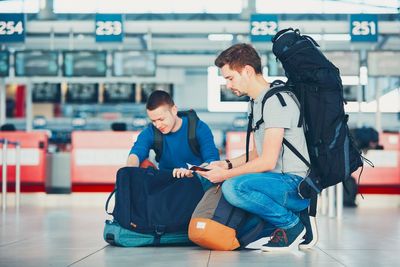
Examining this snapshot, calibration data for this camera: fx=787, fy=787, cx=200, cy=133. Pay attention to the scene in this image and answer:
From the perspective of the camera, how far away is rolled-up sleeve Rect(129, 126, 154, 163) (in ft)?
16.0

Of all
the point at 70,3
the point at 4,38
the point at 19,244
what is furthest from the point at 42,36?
the point at 19,244

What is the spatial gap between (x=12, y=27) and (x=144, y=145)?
11076 mm

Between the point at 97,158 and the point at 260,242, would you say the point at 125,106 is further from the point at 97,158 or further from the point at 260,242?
the point at 260,242

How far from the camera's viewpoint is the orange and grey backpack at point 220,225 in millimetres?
4145

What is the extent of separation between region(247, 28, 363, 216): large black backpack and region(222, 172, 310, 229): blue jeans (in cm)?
10

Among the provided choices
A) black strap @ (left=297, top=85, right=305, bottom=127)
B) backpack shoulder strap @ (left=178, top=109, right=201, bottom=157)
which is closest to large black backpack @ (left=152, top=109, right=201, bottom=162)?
backpack shoulder strap @ (left=178, top=109, right=201, bottom=157)

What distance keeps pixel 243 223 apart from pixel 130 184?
697 millimetres

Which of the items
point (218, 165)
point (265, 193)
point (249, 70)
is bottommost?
point (265, 193)

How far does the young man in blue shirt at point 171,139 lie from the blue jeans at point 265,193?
724 millimetres

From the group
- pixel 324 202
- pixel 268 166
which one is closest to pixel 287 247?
pixel 268 166

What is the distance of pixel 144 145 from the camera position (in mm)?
4891

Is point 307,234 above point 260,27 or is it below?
below

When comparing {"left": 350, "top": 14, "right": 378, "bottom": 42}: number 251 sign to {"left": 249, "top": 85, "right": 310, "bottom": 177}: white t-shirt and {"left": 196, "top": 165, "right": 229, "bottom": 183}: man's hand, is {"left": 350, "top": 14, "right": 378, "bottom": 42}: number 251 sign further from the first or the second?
{"left": 196, "top": 165, "right": 229, "bottom": 183}: man's hand

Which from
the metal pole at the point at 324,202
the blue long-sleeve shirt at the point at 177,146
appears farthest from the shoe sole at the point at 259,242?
the metal pole at the point at 324,202
